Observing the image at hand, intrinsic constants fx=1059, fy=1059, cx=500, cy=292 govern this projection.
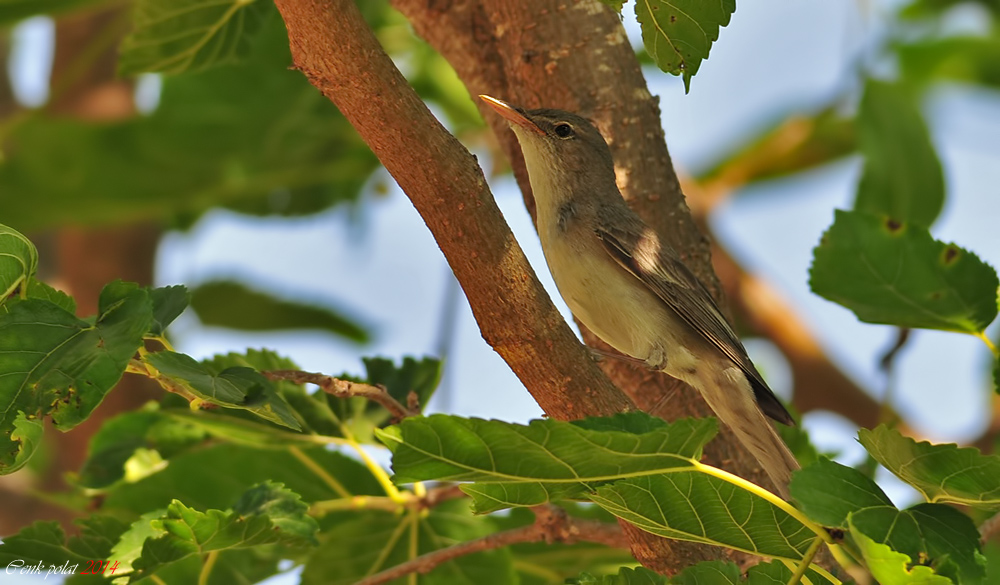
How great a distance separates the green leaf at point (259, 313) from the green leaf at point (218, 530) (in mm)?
3709

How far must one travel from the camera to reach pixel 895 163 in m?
4.95

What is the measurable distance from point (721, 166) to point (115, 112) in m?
3.74

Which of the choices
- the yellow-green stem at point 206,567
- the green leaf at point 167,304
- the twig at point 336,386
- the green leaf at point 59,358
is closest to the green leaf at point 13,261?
the green leaf at point 59,358

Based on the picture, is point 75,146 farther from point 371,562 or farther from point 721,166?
point 721,166

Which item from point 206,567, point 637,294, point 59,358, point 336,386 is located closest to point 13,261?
point 59,358

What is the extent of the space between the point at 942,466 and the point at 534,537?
121 cm

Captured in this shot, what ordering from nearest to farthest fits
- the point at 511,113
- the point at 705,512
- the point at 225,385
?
the point at 225,385 → the point at 705,512 → the point at 511,113

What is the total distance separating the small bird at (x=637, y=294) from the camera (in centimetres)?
328

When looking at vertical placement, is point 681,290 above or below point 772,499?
above

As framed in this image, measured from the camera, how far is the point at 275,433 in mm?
3246

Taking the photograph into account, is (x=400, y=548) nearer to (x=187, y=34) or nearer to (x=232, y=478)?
(x=232, y=478)

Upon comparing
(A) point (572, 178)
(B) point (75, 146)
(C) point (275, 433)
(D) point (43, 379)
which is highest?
(B) point (75, 146)

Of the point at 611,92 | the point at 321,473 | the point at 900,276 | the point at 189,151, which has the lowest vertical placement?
the point at 321,473

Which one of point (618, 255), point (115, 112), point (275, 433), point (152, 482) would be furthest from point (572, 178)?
point (115, 112)
